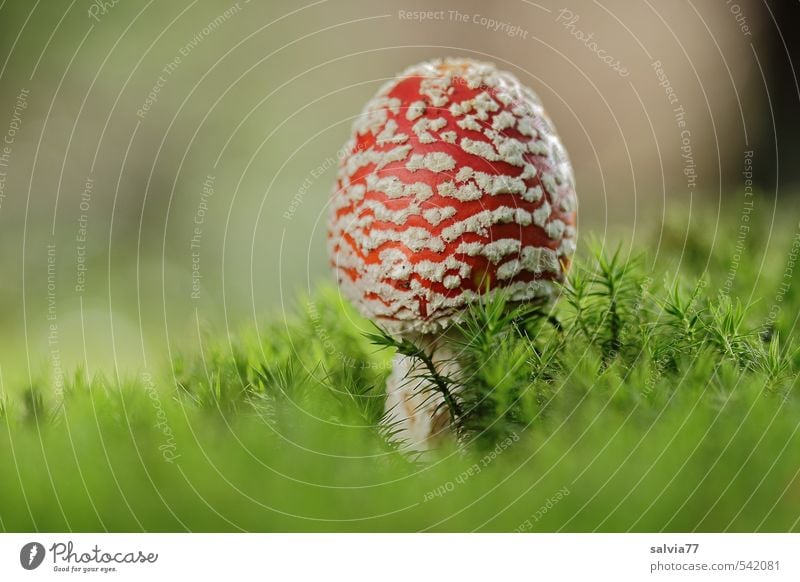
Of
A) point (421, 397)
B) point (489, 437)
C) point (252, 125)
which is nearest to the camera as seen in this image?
point (489, 437)

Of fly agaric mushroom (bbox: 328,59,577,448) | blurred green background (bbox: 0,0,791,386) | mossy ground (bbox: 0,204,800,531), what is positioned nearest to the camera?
mossy ground (bbox: 0,204,800,531)

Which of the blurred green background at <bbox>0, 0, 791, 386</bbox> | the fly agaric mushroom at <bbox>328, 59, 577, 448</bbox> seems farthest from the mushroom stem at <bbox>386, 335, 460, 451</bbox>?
the blurred green background at <bbox>0, 0, 791, 386</bbox>

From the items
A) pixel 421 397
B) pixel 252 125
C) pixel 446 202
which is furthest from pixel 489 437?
pixel 252 125

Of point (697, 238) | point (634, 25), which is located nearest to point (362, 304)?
point (697, 238)

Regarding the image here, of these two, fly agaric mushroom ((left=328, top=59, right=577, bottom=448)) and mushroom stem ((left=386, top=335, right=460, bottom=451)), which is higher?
fly agaric mushroom ((left=328, top=59, right=577, bottom=448))

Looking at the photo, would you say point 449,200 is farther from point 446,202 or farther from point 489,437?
point 489,437

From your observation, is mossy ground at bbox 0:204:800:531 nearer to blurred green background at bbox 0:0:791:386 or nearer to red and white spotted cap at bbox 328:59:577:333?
red and white spotted cap at bbox 328:59:577:333
